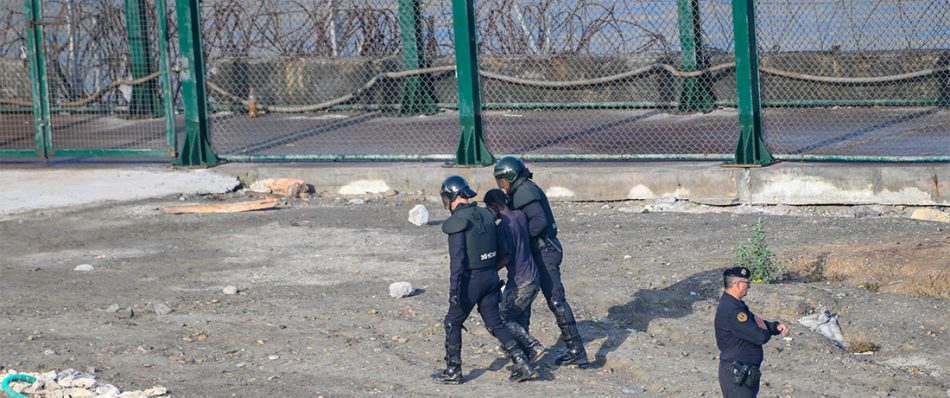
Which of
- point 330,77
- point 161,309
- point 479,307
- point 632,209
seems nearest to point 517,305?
point 479,307

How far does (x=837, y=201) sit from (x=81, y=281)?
6.87m

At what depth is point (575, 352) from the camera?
801 centimetres

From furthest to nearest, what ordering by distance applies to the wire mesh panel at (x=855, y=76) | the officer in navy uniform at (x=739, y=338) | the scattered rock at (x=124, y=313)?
the wire mesh panel at (x=855, y=76) < the scattered rock at (x=124, y=313) < the officer in navy uniform at (x=739, y=338)

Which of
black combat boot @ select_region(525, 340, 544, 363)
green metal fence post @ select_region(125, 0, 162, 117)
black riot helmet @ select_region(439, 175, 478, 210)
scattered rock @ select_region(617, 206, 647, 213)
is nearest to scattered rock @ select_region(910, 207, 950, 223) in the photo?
scattered rock @ select_region(617, 206, 647, 213)

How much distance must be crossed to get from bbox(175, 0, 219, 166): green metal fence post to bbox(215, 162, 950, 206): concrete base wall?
1.93 feet

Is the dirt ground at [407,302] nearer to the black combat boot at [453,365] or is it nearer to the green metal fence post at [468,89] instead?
the black combat boot at [453,365]

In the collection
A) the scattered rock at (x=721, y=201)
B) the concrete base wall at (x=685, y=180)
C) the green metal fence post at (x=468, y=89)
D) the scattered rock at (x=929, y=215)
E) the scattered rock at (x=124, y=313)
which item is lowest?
the scattered rock at (x=124, y=313)

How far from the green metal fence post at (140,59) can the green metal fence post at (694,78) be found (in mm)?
6785

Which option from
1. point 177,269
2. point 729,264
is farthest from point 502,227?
point 177,269

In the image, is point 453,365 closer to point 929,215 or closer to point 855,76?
point 929,215

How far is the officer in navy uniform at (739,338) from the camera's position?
21.1 ft

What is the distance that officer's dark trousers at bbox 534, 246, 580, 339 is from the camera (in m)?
7.99

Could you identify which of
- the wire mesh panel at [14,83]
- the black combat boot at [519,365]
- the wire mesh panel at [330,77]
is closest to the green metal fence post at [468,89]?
the wire mesh panel at [330,77]

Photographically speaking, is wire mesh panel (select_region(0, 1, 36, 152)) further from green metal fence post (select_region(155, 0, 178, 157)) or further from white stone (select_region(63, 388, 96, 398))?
white stone (select_region(63, 388, 96, 398))
